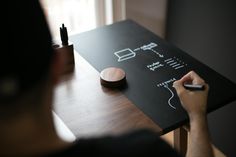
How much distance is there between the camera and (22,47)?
567 millimetres

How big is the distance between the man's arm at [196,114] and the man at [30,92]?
0.55 metres

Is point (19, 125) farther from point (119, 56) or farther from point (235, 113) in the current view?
point (235, 113)

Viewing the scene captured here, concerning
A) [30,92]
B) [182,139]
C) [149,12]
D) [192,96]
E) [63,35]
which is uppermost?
[30,92]

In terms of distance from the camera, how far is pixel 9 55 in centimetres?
56

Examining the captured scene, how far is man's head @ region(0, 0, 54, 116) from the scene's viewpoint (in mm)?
556

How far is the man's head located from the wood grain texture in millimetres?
684

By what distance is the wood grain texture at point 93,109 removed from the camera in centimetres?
131

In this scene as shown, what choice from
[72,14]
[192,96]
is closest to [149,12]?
[72,14]

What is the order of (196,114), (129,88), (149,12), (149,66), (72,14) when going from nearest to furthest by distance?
(196,114) < (129,88) < (149,66) < (72,14) < (149,12)

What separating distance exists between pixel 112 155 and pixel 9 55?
0.90ft

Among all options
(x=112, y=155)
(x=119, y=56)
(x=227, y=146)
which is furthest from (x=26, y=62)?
(x=227, y=146)

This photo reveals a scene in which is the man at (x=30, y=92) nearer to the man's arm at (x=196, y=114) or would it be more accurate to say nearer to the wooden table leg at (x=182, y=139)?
the man's arm at (x=196, y=114)

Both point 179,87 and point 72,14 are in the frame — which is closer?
point 179,87

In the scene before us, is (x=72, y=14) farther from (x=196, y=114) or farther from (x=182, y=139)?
(x=196, y=114)
